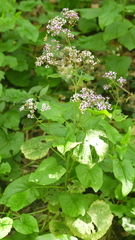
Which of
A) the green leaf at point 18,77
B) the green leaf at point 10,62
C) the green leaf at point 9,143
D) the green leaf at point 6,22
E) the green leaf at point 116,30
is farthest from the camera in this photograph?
the green leaf at point 18,77

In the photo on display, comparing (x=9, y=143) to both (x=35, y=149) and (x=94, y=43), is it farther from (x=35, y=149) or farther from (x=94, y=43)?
(x=94, y=43)

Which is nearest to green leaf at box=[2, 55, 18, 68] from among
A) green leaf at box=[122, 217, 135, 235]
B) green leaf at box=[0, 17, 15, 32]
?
green leaf at box=[0, 17, 15, 32]

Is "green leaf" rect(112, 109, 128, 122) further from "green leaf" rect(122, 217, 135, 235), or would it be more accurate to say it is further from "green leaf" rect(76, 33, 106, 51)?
"green leaf" rect(76, 33, 106, 51)

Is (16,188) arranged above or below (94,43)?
below

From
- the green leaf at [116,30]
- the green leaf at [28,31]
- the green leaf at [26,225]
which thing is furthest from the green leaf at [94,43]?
the green leaf at [26,225]

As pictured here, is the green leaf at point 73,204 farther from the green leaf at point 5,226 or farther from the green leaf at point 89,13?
the green leaf at point 89,13

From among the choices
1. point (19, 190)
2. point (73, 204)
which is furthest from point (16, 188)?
point (73, 204)
